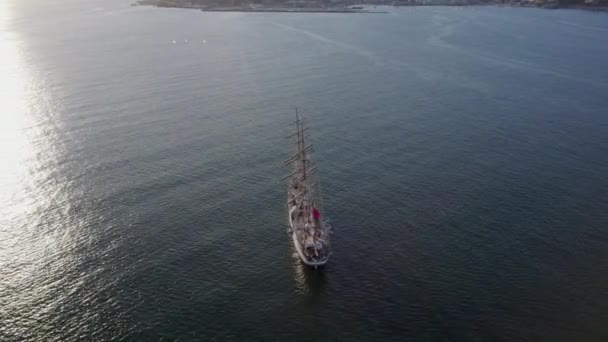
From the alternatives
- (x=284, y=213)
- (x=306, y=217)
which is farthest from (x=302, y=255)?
(x=284, y=213)

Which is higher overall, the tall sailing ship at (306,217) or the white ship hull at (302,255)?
the tall sailing ship at (306,217)

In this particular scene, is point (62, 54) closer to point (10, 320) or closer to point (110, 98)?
point (110, 98)

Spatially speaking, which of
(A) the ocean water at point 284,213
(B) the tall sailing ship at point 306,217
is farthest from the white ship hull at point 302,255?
(A) the ocean water at point 284,213

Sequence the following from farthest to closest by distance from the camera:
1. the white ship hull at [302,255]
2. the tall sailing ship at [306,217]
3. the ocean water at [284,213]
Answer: the tall sailing ship at [306,217], the white ship hull at [302,255], the ocean water at [284,213]

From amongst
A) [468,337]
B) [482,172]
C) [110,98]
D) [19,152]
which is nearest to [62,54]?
[110,98]

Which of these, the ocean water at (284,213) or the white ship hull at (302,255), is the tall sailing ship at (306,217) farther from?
the ocean water at (284,213)

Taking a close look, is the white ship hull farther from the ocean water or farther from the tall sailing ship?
the ocean water

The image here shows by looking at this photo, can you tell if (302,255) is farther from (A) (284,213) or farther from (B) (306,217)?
(A) (284,213)
